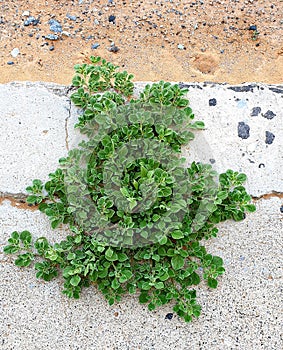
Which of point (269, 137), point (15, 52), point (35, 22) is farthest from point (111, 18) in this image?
point (269, 137)

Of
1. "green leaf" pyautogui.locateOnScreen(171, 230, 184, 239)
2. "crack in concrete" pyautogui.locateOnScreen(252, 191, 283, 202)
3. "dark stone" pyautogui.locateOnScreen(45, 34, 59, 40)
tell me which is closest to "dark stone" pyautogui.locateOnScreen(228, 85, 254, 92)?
"crack in concrete" pyautogui.locateOnScreen(252, 191, 283, 202)

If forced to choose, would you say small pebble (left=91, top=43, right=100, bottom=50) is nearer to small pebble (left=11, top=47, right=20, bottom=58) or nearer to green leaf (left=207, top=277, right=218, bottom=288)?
small pebble (left=11, top=47, right=20, bottom=58)

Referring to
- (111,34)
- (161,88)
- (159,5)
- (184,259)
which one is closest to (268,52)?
(159,5)

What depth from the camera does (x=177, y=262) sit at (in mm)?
→ 2016

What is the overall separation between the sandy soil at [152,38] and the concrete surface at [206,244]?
807 mm

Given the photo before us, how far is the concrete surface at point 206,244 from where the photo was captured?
2.00m

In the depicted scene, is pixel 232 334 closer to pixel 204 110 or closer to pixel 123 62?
pixel 204 110

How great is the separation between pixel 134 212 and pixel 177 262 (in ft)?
0.96

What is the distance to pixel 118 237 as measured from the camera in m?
2.04

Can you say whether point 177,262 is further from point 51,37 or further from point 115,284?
point 51,37

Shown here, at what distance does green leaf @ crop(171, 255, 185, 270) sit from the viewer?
Result: 2.00m

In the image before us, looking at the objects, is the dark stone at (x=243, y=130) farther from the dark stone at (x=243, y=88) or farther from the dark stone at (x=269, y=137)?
the dark stone at (x=243, y=88)

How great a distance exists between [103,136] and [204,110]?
1.97 feet

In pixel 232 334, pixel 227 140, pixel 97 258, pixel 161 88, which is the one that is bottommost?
pixel 232 334
